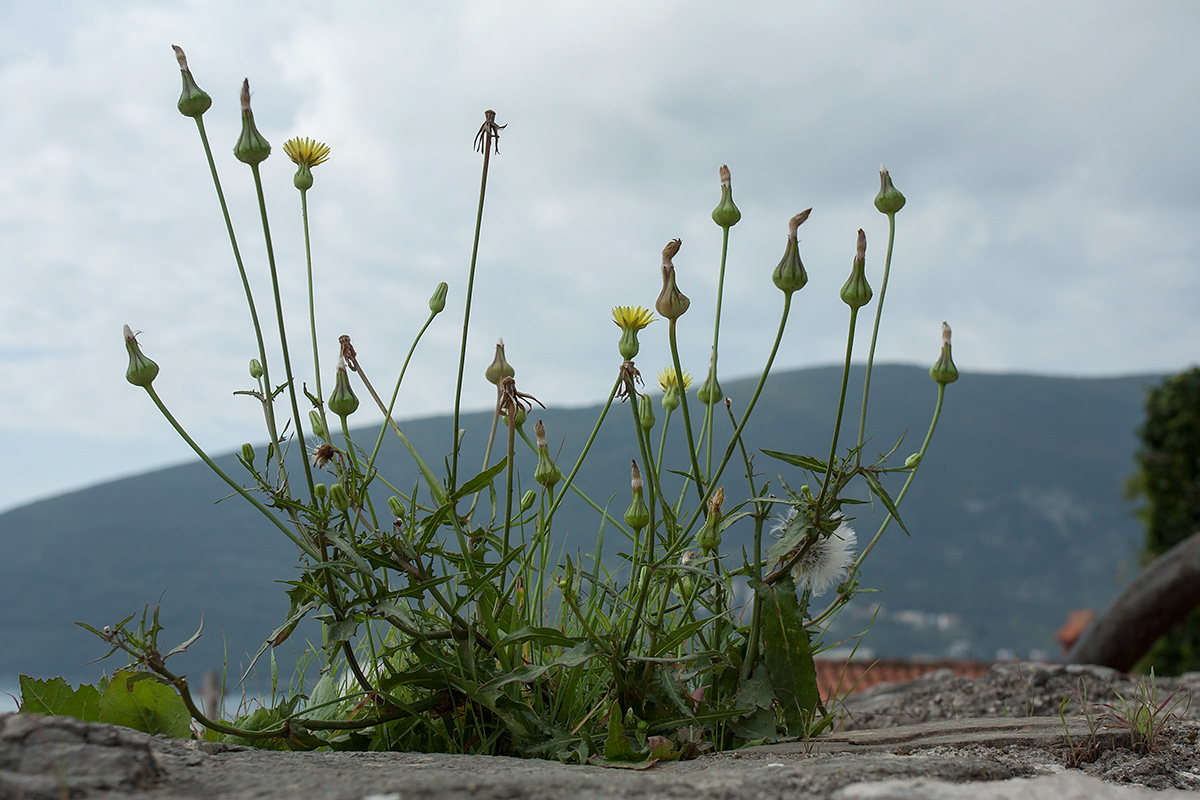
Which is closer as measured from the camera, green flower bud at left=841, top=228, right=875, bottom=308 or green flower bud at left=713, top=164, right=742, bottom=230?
green flower bud at left=841, top=228, right=875, bottom=308

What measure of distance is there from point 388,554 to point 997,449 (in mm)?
97852

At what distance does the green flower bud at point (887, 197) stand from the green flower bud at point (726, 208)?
26cm

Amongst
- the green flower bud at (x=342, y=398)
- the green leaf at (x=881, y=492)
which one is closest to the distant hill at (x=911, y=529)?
the green flower bud at (x=342, y=398)

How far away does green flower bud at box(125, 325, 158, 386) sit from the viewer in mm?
1361

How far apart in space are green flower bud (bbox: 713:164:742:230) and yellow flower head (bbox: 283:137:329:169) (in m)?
0.79

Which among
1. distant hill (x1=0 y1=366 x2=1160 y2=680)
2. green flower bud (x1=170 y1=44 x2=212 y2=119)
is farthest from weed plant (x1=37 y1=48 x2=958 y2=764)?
distant hill (x1=0 y1=366 x2=1160 y2=680)

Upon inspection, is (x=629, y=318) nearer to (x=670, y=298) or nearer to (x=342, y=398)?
(x=670, y=298)

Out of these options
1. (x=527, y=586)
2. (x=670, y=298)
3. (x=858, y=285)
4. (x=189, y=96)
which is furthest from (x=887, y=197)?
(x=189, y=96)

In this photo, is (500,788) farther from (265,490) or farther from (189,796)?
(265,490)

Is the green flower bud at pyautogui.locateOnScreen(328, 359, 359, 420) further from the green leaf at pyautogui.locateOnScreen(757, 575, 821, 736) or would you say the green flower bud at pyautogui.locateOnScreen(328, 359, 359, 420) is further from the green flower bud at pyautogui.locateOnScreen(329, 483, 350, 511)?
the green leaf at pyautogui.locateOnScreen(757, 575, 821, 736)

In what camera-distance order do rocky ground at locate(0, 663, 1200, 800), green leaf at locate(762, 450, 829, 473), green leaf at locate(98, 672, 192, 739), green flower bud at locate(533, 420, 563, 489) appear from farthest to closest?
green flower bud at locate(533, 420, 563, 489)
green leaf at locate(98, 672, 192, 739)
green leaf at locate(762, 450, 829, 473)
rocky ground at locate(0, 663, 1200, 800)

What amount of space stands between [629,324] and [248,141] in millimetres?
732

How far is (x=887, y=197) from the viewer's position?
153 cm

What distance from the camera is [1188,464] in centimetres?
838
